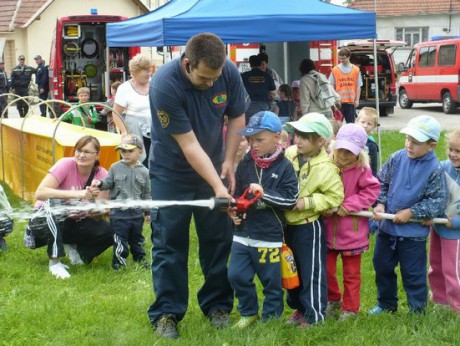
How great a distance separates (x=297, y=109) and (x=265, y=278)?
8290 mm

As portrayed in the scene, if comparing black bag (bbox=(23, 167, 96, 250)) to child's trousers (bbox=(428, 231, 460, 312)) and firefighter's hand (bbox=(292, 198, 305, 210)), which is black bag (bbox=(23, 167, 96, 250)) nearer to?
firefighter's hand (bbox=(292, 198, 305, 210))

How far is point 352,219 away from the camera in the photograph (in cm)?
550

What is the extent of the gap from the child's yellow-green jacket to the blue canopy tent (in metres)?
5.24

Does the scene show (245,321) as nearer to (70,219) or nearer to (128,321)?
(128,321)

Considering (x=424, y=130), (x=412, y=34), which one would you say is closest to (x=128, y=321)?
(x=424, y=130)

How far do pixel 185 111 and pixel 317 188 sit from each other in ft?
3.37

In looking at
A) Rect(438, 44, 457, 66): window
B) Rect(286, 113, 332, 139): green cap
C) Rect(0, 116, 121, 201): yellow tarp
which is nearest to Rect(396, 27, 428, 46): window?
Rect(438, 44, 457, 66): window

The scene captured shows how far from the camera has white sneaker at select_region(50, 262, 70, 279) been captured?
7084 millimetres

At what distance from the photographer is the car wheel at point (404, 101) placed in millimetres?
29969

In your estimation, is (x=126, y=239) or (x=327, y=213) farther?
(x=126, y=239)

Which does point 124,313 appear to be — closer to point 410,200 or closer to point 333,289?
point 333,289

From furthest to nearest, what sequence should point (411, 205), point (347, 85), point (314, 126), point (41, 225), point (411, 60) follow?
point (411, 60) → point (347, 85) → point (41, 225) → point (411, 205) → point (314, 126)

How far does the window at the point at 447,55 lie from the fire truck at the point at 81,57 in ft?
40.3

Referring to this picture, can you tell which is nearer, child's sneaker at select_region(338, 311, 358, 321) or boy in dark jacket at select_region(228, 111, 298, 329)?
boy in dark jacket at select_region(228, 111, 298, 329)
